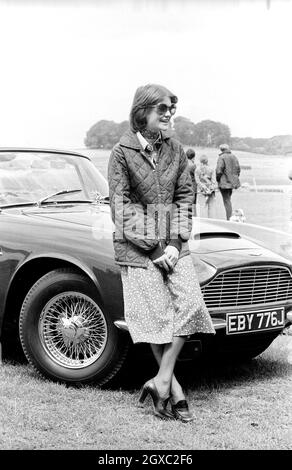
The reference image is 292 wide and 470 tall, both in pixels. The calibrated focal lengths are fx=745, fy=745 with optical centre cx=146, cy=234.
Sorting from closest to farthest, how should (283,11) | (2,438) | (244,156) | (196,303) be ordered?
(2,438), (196,303), (283,11), (244,156)

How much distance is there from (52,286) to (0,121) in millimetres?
2523

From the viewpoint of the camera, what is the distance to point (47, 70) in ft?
24.2

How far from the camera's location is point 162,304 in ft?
12.3

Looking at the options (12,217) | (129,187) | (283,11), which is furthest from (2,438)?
(283,11)

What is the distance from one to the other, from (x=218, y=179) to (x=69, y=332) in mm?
9036

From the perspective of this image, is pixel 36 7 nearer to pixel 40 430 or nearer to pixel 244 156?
pixel 40 430

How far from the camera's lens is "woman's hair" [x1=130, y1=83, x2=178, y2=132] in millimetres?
3795

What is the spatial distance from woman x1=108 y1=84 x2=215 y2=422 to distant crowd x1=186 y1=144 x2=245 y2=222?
8.64 meters

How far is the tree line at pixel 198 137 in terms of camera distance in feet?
25.6

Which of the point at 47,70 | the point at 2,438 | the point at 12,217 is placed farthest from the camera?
the point at 47,70

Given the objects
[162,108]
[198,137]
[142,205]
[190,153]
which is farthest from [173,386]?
[190,153]

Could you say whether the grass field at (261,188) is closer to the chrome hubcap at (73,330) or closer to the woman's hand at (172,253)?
A: the chrome hubcap at (73,330)

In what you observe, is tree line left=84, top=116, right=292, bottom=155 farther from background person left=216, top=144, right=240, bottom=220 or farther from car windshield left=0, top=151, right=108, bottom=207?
car windshield left=0, top=151, right=108, bottom=207

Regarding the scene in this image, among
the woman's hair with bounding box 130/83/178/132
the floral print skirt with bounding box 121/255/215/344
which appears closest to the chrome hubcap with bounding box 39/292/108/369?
the floral print skirt with bounding box 121/255/215/344
